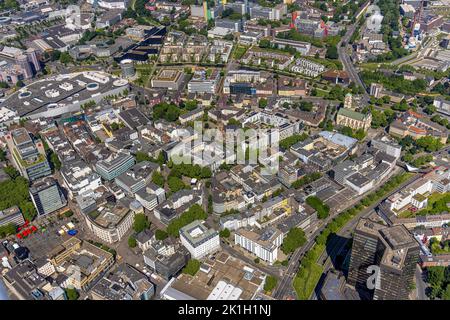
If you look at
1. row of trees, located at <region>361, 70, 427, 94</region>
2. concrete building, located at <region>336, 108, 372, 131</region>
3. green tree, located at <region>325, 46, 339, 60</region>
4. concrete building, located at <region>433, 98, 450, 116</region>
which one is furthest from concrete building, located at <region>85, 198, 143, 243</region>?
green tree, located at <region>325, 46, 339, 60</region>

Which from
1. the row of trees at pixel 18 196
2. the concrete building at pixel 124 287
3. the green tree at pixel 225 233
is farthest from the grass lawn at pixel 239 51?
the concrete building at pixel 124 287

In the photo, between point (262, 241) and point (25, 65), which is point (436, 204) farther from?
point (25, 65)

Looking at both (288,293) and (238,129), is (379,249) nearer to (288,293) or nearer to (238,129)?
(288,293)

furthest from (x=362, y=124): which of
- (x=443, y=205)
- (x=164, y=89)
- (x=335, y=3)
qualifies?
(x=335, y=3)

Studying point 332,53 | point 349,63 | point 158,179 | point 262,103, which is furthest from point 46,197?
point 349,63

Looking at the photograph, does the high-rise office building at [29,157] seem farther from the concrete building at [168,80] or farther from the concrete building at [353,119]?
the concrete building at [353,119]
